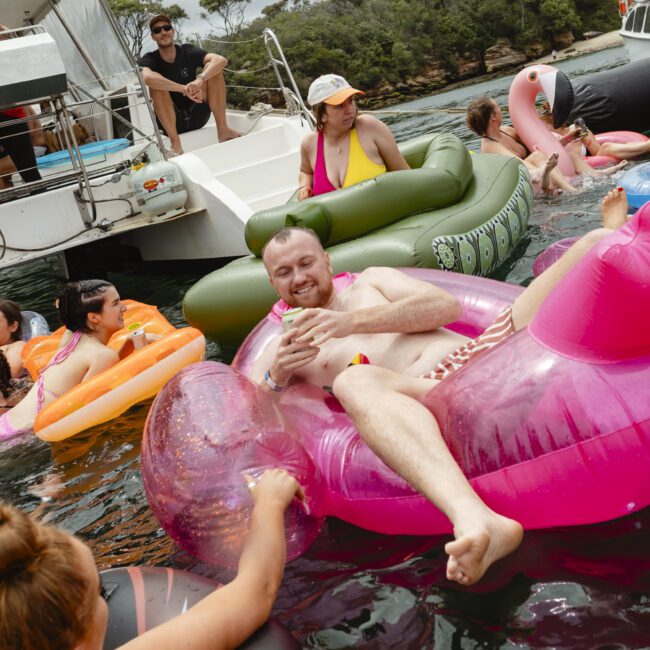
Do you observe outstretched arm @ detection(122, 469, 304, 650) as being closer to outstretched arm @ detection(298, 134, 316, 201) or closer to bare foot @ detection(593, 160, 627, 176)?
outstretched arm @ detection(298, 134, 316, 201)

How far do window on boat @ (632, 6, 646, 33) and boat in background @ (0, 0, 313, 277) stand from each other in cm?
632

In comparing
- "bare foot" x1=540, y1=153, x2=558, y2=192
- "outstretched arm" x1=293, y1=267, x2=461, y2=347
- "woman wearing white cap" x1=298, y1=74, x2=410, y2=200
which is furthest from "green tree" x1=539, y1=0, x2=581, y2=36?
"outstretched arm" x1=293, y1=267, x2=461, y2=347

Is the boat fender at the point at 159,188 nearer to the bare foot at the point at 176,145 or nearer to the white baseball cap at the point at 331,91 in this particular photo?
the bare foot at the point at 176,145

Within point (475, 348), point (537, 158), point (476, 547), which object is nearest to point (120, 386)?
point (475, 348)

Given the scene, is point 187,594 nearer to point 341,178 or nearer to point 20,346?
point 341,178

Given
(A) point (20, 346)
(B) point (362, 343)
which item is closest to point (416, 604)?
(B) point (362, 343)

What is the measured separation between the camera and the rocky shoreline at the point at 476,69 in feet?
108

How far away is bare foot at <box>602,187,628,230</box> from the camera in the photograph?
2867 millimetres

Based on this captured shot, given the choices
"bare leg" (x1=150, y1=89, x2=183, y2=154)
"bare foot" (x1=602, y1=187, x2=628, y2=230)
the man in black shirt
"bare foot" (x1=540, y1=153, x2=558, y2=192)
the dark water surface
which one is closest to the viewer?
the dark water surface

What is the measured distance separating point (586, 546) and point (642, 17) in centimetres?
1179

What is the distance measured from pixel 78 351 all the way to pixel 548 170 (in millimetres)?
3917

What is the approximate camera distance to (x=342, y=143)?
17.1 feet

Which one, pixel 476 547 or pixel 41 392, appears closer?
pixel 476 547

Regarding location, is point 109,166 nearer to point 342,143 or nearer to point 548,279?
point 342,143
